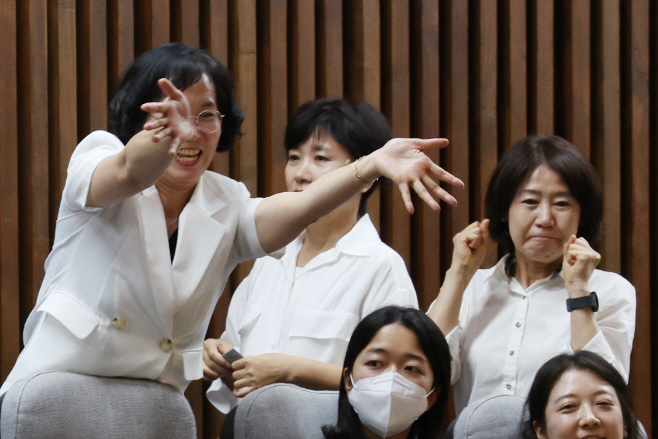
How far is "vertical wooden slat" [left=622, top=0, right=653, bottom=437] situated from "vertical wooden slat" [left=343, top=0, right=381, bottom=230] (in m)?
1.01

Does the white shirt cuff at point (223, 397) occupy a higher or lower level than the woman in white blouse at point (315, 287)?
lower

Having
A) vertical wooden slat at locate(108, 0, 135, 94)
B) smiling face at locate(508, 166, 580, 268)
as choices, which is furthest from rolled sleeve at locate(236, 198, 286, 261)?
vertical wooden slat at locate(108, 0, 135, 94)

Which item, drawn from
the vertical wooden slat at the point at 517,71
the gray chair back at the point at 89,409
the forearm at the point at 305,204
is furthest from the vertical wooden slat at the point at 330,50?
the gray chair back at the point at 89,409

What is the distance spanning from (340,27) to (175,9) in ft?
1.95

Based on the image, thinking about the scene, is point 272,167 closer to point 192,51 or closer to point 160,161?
A: point 192,51

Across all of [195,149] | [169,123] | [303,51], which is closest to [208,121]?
[195,149]

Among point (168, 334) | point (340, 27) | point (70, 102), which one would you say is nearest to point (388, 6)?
point (340, 27)

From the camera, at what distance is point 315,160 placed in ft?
8.48

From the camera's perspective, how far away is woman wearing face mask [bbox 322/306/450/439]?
1937 mm

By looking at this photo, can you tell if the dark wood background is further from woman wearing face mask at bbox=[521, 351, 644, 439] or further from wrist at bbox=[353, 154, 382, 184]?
wrist at bbox=[353, 154, 382, 184]

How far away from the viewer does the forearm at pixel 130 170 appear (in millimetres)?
1527


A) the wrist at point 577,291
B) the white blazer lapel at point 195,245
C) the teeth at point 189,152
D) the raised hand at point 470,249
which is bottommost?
the wrist at point 577,291

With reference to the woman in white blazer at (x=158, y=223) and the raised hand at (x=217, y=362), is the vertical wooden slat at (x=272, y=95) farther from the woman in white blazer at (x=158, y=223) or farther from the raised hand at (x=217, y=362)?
the woman in white blazer at (x=158, y=223)

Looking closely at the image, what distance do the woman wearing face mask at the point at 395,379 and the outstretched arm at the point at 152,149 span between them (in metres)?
0.69
